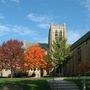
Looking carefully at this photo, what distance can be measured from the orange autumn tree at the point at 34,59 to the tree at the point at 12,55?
234 inches

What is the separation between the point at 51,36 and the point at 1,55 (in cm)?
4306

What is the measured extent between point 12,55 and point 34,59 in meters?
9.10

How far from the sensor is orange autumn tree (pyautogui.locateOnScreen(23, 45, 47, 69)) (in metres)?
84.2

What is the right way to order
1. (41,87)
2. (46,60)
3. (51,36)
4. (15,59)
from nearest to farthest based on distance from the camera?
(41,87) < (15,59) < (46,60) < (51,36)

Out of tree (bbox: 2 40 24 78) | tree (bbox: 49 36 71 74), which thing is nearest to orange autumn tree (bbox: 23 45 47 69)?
tree (bbox: 49 36 71 74)

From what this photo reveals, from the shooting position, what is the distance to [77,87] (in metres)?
35.1

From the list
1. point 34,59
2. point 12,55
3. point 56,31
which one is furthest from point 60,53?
point 56,31

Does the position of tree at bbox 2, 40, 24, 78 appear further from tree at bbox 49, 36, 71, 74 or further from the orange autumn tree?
tree at bbox 49, 36, 71, 74

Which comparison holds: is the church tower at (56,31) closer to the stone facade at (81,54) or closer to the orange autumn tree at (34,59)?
the stone facade at (81,54)

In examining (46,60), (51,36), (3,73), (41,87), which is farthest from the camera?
(51,36)

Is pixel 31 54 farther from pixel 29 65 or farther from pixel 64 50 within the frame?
pixel 64 50

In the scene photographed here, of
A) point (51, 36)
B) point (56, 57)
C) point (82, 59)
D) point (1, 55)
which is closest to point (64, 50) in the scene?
point (56, 57)

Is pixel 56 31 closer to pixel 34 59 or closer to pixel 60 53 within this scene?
pixel 34 59

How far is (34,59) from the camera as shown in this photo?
84.9 metres
